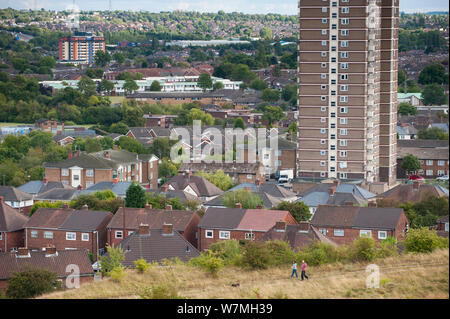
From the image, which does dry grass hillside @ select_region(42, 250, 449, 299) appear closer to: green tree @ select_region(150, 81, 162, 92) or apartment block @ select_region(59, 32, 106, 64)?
green tree @ select_region(150, 81, 162, 92)

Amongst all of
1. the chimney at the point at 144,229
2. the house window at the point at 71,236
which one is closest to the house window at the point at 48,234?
the house window at the point at 71,236

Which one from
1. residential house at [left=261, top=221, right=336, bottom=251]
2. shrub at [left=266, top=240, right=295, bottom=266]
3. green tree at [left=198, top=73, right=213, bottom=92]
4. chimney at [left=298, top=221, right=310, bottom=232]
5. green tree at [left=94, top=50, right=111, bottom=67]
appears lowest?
residential house at [left=261, top=221, right=336, bottom=251]

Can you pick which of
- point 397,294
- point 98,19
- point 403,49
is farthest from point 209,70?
point 397,294

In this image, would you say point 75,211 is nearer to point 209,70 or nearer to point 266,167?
point 266,167

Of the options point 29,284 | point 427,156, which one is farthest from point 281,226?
point 427,156

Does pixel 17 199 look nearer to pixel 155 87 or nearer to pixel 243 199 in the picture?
pixel 243 199

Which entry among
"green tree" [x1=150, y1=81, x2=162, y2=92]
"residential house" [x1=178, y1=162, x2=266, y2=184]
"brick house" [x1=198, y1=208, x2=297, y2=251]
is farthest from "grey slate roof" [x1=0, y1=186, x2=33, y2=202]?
"green tree" [x1=150, y1=81, x2=162, y2=92]
